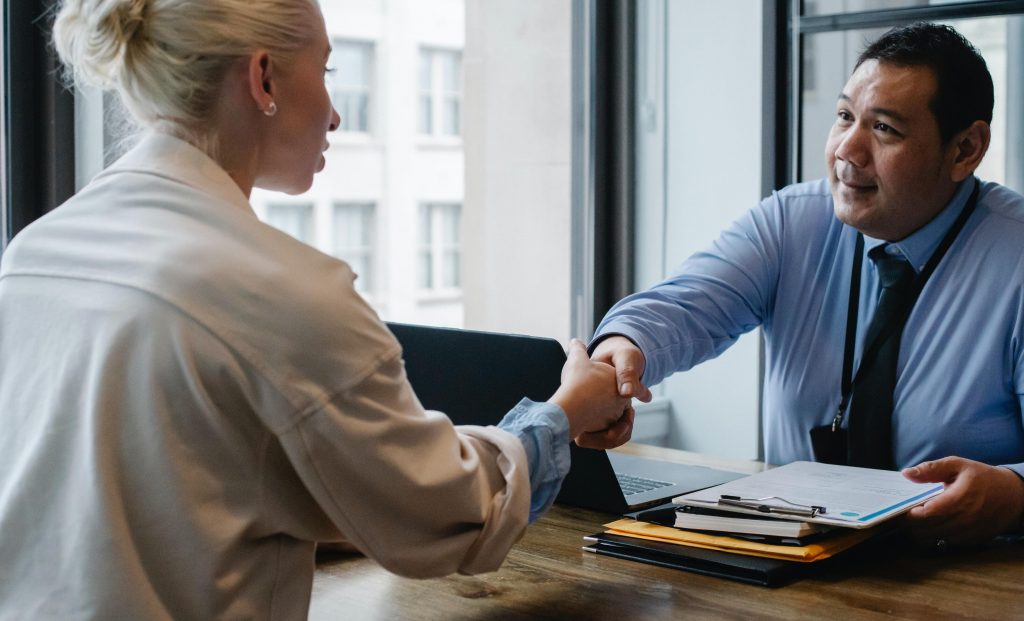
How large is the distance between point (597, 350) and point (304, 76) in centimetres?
93

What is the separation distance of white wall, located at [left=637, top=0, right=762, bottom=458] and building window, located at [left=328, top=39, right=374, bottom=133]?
1110 mm

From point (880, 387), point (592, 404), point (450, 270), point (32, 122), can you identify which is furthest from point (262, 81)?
point (450, 270)

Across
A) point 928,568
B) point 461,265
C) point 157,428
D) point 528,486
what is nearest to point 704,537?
point 928,568

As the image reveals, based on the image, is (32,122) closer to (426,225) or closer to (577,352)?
(577,352)

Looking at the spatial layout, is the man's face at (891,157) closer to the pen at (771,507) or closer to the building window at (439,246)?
the pen at (771,507)

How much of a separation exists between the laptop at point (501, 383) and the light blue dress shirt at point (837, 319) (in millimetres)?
381

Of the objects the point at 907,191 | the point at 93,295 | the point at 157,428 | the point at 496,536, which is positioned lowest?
the point at 496,536

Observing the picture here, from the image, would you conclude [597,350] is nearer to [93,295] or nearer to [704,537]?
[704,537]

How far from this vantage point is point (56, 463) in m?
1.04

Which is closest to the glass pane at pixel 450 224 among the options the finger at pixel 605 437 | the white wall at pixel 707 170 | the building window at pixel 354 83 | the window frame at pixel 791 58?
the building window at pixel 354 83

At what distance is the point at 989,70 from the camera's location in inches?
111

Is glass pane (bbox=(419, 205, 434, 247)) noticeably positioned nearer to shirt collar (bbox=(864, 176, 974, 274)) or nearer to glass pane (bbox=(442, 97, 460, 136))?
glass pane (bbox=(442, 97, 460, 136))

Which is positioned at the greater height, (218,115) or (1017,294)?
(218,115)

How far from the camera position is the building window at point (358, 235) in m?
4.69
